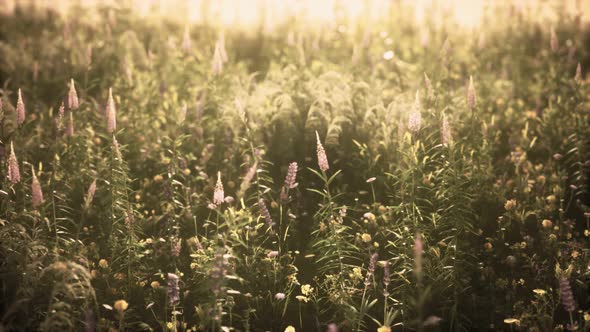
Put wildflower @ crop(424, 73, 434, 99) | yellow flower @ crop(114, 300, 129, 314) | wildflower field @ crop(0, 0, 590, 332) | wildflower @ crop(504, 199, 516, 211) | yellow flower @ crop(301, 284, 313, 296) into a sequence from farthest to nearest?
1. wildflower @ crop(424, 73, 434, 99)
2. wildflower @ crop(504, 199, 516, 211)
3. yellow flower @ crop(301, 284, 313, 296)
4. wildflower field @ crop(0, 0, 590, 332)
5. yellow flower @ crop(114, 300, 129, 314)

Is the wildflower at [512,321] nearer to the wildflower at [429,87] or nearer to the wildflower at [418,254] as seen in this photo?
the wildflower at [418,254]

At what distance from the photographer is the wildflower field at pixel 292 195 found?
3295mm

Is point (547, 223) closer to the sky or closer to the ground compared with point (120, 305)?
closer to the sky

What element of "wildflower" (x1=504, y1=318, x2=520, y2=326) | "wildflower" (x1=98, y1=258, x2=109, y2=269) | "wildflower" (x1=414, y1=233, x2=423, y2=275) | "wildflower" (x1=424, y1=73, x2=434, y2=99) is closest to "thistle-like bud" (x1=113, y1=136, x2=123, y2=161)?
"wildflower" (x1=98, y1=258, x2=109, y2=269)

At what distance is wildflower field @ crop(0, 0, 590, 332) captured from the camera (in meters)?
3.29

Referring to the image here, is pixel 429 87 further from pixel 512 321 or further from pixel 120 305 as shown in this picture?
pixel 120 305

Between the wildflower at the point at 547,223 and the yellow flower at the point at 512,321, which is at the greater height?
the wildflower at the point at 547,223

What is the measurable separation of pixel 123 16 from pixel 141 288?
5.59m

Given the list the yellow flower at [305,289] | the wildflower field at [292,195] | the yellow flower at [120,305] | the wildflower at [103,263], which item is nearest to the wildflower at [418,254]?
the wildflower field at [292,195]

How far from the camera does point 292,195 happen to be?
4.38m

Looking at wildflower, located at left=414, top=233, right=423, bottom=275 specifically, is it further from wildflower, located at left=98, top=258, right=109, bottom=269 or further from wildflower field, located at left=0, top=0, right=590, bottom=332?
wildflower, located at left=98, top=258, right=109, bottom=269

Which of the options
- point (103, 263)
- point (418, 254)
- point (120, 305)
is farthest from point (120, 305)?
point (418, 254)

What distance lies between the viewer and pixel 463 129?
16.3ft

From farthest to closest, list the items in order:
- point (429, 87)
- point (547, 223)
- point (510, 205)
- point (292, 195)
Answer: point (292, 195)
point (429, 87)
point (510, 205)
point (547, 223)
